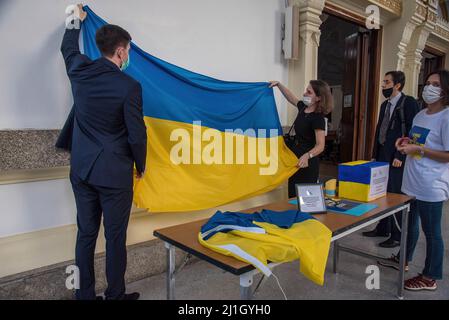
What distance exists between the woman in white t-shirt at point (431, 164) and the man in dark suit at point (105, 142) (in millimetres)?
1646

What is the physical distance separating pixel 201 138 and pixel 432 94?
4.82 feet

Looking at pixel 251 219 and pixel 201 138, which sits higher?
pixel 201 138

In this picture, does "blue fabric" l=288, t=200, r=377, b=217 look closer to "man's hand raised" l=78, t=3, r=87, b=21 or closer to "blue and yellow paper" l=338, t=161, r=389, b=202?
"blue and yellow paper" l=338, t=161, r=389, b=202

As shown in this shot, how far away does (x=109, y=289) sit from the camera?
6.23 feet

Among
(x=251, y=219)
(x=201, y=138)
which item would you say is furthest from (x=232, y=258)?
(x=201, y=138)

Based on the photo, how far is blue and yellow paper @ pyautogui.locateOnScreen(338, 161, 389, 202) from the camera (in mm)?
2035

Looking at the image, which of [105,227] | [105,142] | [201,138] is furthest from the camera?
[201,138]

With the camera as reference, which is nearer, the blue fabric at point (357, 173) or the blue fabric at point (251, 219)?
the blue fabric at point (251, 219)

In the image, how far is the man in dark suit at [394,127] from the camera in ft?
9.59

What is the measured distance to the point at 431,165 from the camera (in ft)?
6.96

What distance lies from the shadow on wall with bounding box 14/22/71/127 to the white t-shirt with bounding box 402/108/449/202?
2.15 m

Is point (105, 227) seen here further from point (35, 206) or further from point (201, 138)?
Result: point (201, 138)

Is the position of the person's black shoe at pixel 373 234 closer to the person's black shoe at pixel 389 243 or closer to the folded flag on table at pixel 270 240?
the person's black shoe at pixel 389 243

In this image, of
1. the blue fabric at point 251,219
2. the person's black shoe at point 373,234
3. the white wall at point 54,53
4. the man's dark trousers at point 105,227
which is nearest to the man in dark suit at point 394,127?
the person's black shoe at point 373,234
